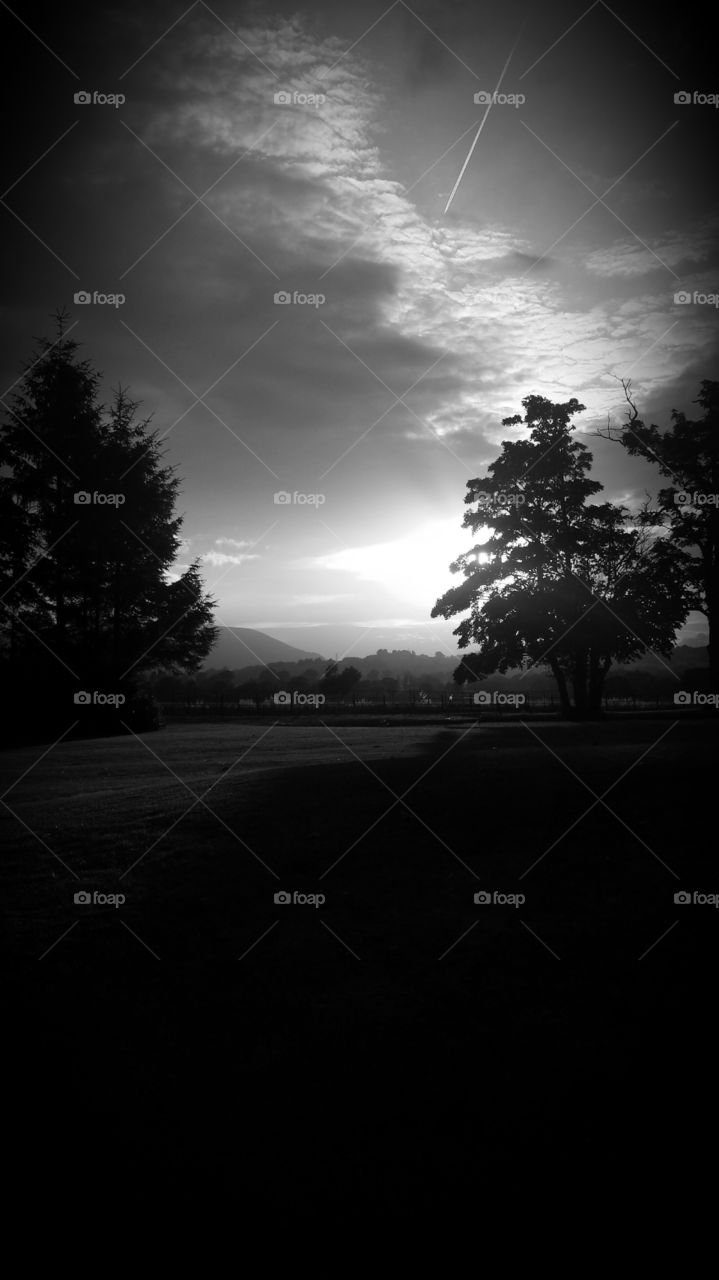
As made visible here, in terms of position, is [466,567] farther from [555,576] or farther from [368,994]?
[368,994]

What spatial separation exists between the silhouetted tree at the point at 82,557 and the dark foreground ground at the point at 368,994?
16.6m

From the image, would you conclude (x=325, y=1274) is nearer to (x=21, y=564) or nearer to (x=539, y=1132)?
(x=539, y=1132)

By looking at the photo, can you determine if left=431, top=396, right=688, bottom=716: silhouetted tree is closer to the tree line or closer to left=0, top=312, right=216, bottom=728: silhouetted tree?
the tree line

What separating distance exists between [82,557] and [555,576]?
19226mm

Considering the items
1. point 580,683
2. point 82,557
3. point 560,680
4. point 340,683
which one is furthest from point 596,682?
point 340,683

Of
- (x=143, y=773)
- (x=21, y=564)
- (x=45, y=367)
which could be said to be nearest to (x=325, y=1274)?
(x=143, y=773)

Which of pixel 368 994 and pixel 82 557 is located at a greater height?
pixel 82 557

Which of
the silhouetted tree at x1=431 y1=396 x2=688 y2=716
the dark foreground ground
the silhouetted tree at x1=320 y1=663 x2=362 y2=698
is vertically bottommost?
the dark foreground ground

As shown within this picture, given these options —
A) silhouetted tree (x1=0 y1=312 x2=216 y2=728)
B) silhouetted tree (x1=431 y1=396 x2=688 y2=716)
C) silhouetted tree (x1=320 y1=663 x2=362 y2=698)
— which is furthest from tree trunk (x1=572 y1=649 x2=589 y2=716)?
silhouetted tree (x1=320 y1=663 x2=362 y2=698)

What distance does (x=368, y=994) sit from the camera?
475cm

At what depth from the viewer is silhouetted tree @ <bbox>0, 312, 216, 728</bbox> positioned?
24.7m

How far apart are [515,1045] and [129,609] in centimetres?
2691

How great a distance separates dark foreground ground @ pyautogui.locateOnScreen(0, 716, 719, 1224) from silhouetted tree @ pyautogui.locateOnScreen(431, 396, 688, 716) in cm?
1497

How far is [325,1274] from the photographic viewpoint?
2848mm
